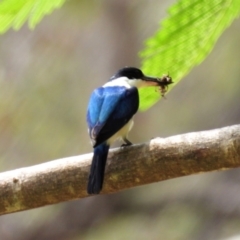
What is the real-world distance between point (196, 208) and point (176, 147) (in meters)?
1.55

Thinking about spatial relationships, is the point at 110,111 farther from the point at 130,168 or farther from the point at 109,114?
the point at 130,168

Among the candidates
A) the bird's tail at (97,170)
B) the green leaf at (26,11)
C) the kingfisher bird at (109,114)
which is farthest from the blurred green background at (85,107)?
the green leaf at (26,11)

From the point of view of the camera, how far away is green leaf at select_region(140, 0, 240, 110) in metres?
0.44

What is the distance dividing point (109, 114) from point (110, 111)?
0.01 meters

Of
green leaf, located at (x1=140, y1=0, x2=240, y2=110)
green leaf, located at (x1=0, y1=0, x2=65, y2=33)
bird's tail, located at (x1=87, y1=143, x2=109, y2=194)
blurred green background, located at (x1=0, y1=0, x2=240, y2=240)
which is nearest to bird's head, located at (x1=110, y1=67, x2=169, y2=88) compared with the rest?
bird's tail, located at (x1=87, y1=143, x2=109, y2=194)

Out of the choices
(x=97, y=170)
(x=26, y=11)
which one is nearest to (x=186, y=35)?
(x=26, y=11)

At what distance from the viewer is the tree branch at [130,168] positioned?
2.55 ft

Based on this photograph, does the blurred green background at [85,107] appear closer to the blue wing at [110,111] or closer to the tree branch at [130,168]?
the blue wing at [110,111]

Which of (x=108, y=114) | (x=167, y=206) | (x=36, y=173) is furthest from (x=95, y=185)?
(x=167, y=206)

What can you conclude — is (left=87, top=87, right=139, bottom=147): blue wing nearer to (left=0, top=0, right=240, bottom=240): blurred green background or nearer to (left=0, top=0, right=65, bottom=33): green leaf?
(left=0, top=0, right=65, bottom=33): green leaf

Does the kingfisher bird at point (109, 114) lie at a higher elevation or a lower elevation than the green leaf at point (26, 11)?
lower

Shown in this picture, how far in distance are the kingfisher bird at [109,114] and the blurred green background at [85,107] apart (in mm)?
1208

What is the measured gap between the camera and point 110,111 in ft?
3.35

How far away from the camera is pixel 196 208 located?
2.30 metres
